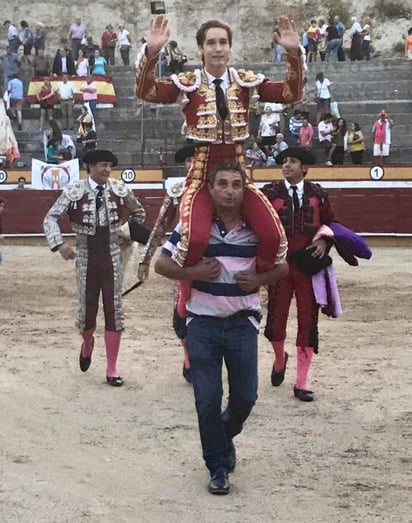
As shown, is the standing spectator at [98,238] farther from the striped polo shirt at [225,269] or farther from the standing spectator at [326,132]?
the standing spectator at [326,132]

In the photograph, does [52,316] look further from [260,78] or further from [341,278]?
[260,78]

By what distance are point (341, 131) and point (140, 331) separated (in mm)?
9560

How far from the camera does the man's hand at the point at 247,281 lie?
3.56 meters

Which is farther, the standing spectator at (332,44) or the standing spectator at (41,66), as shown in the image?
the standing spectator at (332,44)

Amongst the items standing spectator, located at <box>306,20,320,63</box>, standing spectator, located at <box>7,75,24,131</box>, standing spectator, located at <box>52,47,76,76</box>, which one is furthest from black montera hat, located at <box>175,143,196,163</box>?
standing spectator, located at <box>306,20,320,63</box>

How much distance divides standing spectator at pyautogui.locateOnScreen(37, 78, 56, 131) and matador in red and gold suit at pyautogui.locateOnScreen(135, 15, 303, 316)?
14.8 metres

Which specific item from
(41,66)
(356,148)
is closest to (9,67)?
(41,66)

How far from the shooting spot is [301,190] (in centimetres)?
515

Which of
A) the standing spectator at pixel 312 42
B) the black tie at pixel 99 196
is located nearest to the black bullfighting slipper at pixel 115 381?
the black tie at pixel 99 196

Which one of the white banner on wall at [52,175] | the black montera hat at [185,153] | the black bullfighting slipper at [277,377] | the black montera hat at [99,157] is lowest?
the white banner on wall at [52,175]

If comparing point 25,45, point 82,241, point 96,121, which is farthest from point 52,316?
point 25,45

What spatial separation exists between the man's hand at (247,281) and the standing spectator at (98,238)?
83.9 inches

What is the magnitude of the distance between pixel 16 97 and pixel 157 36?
51.3ft

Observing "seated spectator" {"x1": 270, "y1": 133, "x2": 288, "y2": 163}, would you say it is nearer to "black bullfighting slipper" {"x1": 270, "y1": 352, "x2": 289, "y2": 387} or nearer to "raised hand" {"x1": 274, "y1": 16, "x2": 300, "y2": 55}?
"black bullfighting slipper" {"x1": 270, "y1": 352, "x2": 289, "y2": 387}
